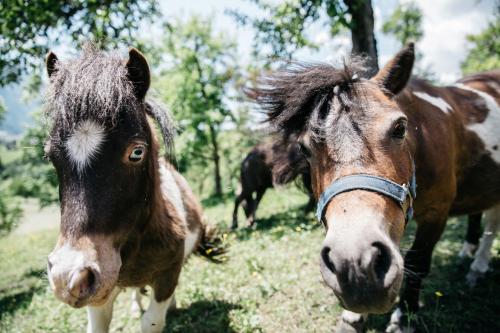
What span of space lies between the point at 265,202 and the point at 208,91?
30.1 feet

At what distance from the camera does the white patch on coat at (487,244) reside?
409 cm

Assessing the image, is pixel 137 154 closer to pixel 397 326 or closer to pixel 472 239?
pixel 397 326

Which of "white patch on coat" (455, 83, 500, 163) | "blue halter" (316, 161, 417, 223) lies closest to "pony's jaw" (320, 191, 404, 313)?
"blue halter" (316, 161, 417, 223)

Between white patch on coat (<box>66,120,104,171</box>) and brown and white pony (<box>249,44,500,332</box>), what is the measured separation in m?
1.31

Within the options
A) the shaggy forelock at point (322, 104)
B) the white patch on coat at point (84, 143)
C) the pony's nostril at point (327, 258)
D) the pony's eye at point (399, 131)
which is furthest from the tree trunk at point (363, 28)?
the white patch on coat at point (84, 143)

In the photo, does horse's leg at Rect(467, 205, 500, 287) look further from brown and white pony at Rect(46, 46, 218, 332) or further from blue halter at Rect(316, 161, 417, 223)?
brown and white pony at Rect(46, 46, 218, 332)

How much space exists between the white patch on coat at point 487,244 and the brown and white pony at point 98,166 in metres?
4.10

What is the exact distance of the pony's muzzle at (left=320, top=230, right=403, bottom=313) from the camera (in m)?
1.53

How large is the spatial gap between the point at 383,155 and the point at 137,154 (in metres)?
1.59

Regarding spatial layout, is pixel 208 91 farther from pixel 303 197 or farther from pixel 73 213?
pixel 73 213

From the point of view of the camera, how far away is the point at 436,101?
3.41 m

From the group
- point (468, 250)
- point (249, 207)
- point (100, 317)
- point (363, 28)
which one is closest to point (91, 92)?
point (100, 317)

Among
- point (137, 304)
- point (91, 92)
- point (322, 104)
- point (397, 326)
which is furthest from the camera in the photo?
point (137, 304)

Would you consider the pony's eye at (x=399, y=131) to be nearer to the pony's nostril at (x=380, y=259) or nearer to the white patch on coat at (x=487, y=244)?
the pony's nostril at (x=380, y=259)
